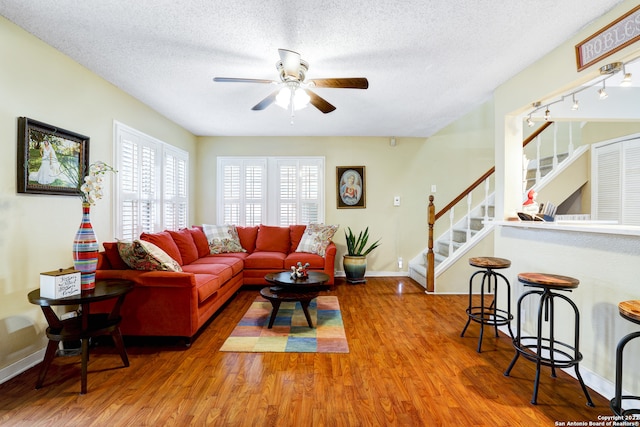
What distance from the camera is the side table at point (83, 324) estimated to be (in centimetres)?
199

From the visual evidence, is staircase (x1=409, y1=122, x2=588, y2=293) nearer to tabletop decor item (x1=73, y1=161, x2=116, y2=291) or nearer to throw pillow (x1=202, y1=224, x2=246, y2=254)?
throw pillow (x1=202, y1=224, x2=246, y2=254)

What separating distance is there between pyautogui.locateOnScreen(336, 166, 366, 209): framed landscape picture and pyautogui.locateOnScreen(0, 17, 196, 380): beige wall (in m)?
3.49

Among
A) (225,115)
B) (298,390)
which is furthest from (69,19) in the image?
(298,390)

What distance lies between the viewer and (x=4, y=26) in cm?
207

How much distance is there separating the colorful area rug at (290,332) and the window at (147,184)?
→ 170cm

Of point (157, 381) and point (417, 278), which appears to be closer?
point (157, 381)

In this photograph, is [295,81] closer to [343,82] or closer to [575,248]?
[343,82]

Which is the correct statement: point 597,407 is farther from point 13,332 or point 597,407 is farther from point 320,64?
point 13,332

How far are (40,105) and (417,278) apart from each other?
16.0 ft

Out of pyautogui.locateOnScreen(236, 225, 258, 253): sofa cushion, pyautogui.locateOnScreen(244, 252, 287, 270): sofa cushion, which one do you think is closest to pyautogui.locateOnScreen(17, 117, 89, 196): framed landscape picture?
pyautogui.locateOnScreen(244, 252, 287, 270): sofa cushion

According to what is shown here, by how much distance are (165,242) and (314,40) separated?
105 inches

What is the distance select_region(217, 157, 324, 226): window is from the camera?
17.6ft

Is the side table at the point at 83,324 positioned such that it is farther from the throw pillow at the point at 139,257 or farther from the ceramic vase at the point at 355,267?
the ceramic vase at the point at 355,267

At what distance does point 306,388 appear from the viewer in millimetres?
2035
